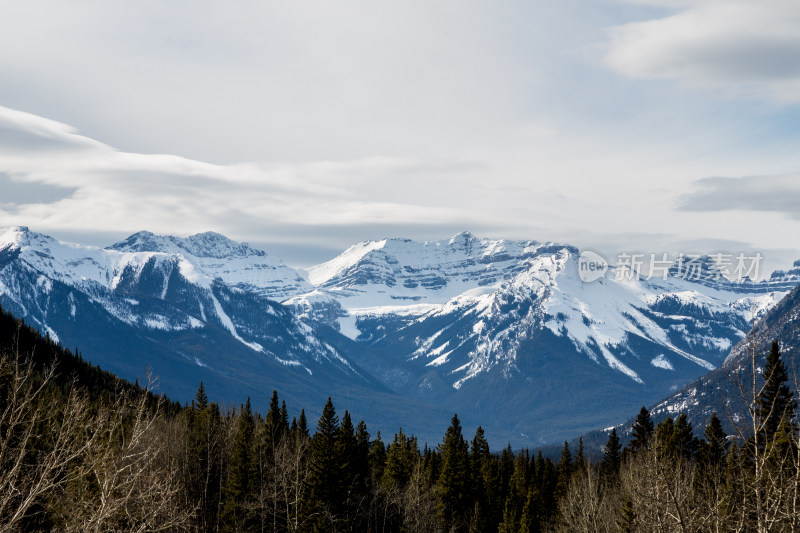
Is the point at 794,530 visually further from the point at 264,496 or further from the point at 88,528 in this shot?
the point at 264,496

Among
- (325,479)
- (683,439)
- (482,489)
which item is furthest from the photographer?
(482,489)

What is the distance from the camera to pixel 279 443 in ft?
336

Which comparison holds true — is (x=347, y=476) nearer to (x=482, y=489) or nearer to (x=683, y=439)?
(x=482, y=489)

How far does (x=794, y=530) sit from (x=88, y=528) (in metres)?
20.1

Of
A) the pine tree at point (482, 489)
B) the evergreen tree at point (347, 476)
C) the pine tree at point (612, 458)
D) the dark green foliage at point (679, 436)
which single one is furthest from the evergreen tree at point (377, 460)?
the dark green foliage at point (679, 436)

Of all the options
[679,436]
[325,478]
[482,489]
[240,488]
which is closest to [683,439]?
[679,436]

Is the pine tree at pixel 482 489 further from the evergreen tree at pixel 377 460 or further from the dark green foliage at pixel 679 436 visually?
the dark green foliage at pixel 679 436

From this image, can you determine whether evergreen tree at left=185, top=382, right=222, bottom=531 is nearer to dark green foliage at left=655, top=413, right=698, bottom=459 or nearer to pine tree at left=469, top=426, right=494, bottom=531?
pine tree at left=469, top=426, right=494, bottom=531

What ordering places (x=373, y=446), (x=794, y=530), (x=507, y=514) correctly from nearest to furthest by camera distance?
(x=794, y=530), (x=507, y=514), (x=373, y=446)

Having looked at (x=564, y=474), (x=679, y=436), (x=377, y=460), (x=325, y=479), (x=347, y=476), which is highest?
(x=679, y=436)

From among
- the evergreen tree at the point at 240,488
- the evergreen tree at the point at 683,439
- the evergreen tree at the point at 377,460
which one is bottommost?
the evergreen tree at the point at 377,460

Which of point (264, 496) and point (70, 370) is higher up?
point (264, 496)

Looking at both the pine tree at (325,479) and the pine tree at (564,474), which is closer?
the pine tree at (325,479)

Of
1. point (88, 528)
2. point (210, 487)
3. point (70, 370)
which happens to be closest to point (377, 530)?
point (210, 487)
